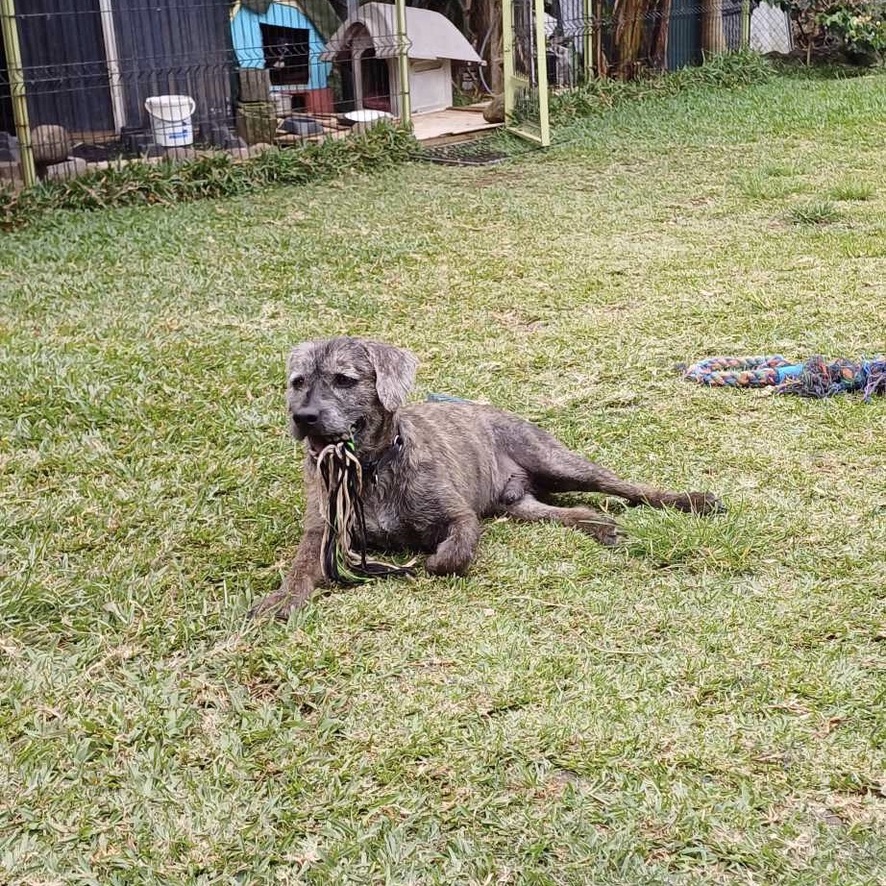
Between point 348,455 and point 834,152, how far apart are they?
928 centimetres

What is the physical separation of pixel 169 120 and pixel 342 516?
335 inches

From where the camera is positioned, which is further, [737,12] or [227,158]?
[737,12]

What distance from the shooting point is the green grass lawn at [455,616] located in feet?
9.46

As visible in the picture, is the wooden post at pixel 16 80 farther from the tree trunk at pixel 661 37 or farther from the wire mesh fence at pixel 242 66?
the tree trunk at pixel 661 37

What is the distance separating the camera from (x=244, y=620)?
154 inches

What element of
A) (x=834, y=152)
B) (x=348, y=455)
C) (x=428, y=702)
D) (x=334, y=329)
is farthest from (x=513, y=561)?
(x=834, y=152)

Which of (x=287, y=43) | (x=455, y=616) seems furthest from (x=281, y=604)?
(x=287, y=43)

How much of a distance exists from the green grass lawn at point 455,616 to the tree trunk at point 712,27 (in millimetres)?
9217

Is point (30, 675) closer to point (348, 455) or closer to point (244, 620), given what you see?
point (244, 620)

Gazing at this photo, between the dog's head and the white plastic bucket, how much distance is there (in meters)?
8.15

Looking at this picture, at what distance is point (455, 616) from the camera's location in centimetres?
388

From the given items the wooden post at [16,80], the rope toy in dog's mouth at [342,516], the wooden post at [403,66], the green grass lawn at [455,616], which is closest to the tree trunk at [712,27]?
the wooden post at [403,66]

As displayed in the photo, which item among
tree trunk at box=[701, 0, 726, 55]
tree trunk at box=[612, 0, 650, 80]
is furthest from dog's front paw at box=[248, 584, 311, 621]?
tree trunk at box=[701, 0, 726, 55]

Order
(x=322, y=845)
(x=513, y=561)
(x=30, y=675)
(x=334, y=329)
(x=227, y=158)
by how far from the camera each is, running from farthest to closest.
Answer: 1. (x=227, y=158)
2. (x=334, y=329)
3. (x=513, y=561)
4. (x=30, y=675)
5. (x=322, y=845)
